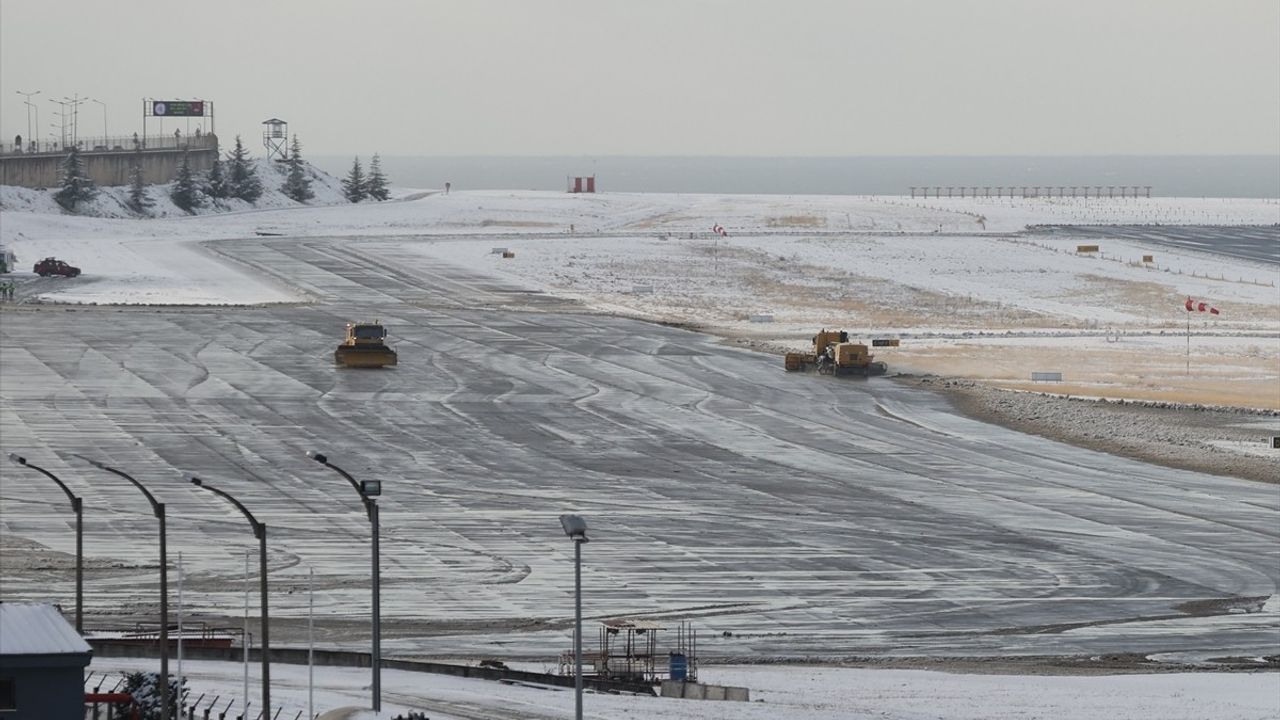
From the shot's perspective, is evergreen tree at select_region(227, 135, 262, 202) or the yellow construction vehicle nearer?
the yellow construction vehicle

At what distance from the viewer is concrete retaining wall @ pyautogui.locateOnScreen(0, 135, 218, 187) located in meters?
161

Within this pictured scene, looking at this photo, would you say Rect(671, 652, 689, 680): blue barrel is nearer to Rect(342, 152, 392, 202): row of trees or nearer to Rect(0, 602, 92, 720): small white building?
Rect(0, 602, 92, 720): small white building

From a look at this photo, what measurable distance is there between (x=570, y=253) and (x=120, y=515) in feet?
286

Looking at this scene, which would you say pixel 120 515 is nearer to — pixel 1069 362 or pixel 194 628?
A: pixel 194 628

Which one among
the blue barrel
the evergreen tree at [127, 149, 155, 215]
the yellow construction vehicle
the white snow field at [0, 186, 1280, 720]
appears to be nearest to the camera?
the white snow field at [0, 186, 1280, 720]

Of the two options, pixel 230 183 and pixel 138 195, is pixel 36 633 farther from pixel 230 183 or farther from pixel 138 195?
pixel 230 183

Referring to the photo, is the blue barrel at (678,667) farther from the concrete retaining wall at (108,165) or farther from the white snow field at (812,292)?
the concrete retaining wall at (108,165)

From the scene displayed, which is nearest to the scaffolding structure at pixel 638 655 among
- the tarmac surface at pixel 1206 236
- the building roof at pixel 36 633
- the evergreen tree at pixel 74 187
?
the building roof at pixel 36 633

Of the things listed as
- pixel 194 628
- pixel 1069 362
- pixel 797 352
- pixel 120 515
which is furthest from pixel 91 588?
pixel 1069 362

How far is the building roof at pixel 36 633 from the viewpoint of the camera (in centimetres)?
2970

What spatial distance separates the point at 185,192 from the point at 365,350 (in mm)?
89490

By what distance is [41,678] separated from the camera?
29672 mm

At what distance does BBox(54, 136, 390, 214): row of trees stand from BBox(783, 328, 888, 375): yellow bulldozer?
8886cm

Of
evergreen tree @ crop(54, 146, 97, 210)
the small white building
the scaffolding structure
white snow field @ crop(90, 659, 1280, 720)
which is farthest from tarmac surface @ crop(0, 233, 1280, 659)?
evergreen tree @ crop(54, 146, 97, 210)
